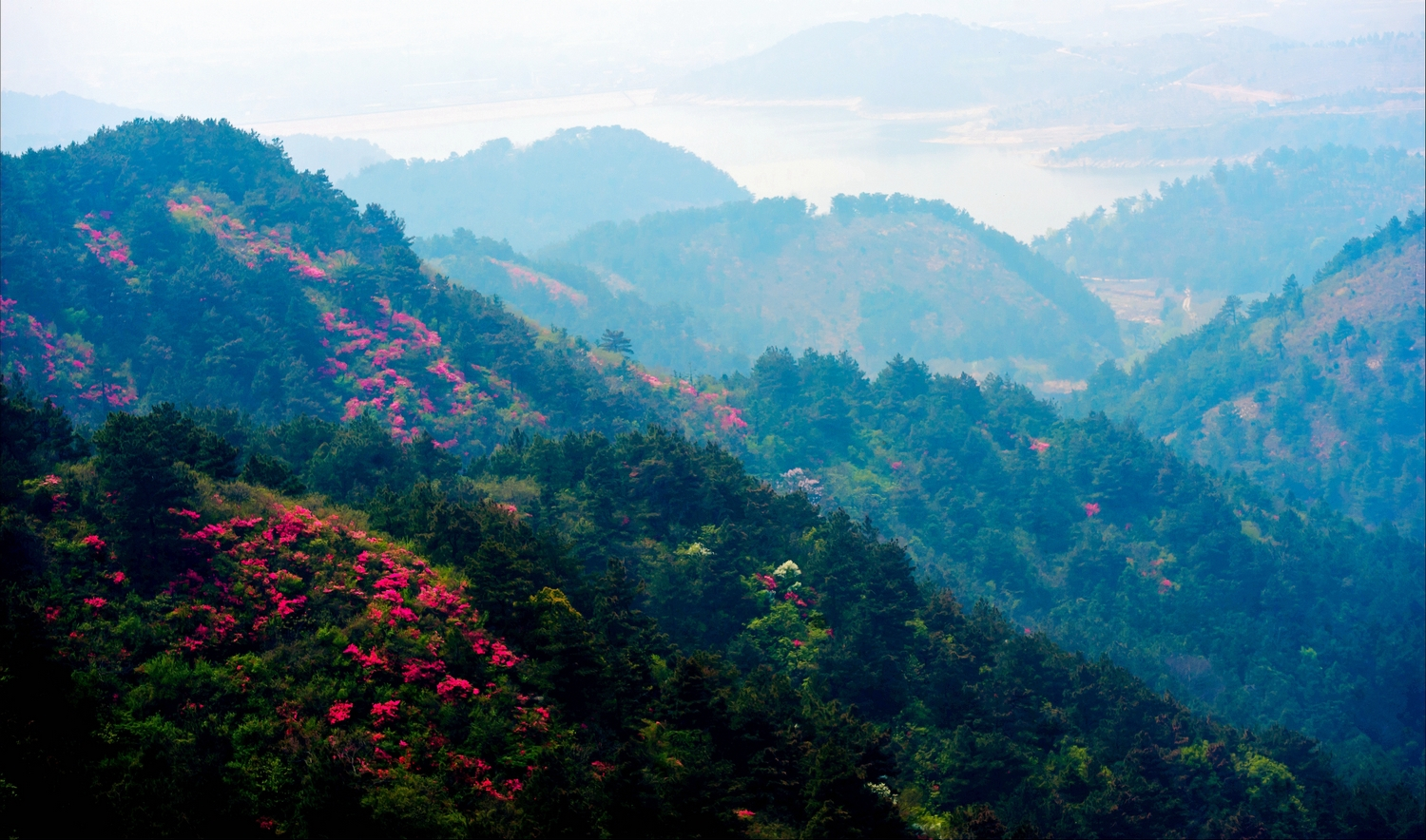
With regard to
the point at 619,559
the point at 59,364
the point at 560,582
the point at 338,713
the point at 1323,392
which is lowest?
the point at 1323,392

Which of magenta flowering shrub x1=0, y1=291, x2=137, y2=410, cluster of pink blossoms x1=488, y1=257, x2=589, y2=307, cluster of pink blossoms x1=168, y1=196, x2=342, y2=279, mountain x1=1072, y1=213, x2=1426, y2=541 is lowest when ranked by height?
mountain x1=1072, y1=213, x2=1426, y2=541

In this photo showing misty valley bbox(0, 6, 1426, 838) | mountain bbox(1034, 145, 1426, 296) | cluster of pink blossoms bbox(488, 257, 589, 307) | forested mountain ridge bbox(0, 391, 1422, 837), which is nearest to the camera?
forested mountain ridge bbox(0, 391, 1422, 837)

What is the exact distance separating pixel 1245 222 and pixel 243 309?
171 metres

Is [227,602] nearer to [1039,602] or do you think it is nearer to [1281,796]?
[1281,796]

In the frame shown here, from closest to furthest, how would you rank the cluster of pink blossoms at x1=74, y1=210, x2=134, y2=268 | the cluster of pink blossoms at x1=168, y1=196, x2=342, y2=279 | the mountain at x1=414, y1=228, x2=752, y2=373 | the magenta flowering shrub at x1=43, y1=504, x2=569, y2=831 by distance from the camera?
1. the magenta flowering shrub at x1=43, y1=504, x2=569, y2=831
2. the cluster of pink blossoms at x1=74, y1=210, x2=134, y2=268
3. the cluster of pink blossoms at x1=168, y1=196, x2=342, y2=279
4. the mountain at x1=414, y1=228, x2=752, y2=373

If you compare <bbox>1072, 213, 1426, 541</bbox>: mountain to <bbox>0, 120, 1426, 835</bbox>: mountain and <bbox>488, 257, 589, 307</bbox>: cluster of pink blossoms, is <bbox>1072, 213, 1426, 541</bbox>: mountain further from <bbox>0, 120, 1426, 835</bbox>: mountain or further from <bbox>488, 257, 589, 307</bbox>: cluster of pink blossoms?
<bbox>488, 257, 589, 307</bbox>: cluster of pink blossoms

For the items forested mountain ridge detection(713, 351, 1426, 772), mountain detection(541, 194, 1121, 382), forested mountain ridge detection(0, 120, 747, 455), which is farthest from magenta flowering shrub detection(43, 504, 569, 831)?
mountain detection(541, 194, 1121, 382)

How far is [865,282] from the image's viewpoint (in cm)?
15425

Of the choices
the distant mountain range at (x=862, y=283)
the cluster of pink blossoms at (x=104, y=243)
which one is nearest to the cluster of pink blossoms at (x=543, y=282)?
the distant mountain range at (x=862, y=283)

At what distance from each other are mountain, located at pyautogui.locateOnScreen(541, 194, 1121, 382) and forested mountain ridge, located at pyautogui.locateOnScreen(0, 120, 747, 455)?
81268 millimetres

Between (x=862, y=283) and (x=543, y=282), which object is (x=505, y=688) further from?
(x=862, y=283)

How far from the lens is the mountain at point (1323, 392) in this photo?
3666 inches

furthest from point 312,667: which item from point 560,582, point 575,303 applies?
point 575,303

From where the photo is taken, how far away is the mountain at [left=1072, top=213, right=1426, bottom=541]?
93.1 m
